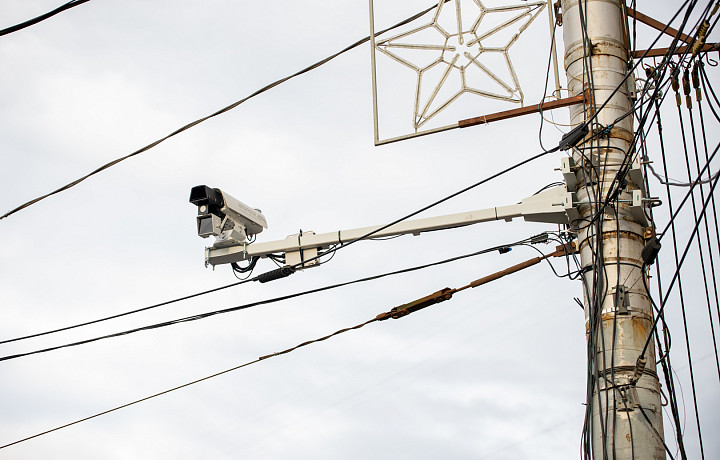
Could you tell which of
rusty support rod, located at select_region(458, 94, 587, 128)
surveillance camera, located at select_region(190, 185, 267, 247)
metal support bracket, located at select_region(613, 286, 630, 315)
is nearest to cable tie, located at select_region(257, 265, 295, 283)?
surveillance camera, located at select_region(190, 185, 267, 247)

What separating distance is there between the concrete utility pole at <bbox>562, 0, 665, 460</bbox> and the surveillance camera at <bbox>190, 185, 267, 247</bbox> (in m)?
3.67

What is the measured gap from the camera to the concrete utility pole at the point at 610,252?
6.27 meters

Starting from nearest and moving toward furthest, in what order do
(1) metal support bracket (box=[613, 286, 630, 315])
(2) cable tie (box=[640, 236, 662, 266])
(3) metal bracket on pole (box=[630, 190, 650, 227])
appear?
(1) metal support bracket (box=[613, 286, 630, 315]), (2) cable tie (box=[640, 236, 662, 266]), (3) metal bracket on pole (box=[630, 190, 650, 227])

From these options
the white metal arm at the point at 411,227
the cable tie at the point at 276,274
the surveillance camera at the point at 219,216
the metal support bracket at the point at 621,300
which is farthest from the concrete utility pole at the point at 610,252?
the surveillance camera at the point at 219,216

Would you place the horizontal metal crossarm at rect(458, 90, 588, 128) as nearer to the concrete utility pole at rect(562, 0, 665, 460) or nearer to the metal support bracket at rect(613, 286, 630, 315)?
the concrete utility pole at rect(562, 0, 665, 460)

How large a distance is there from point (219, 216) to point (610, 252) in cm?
417

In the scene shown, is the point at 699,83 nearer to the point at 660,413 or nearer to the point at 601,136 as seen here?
the point at 601,136

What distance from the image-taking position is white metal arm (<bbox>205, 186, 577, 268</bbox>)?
7746mm

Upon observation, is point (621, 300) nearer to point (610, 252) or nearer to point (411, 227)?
point (610, 252)

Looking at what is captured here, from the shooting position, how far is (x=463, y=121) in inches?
319

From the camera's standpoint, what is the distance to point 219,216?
930 cm

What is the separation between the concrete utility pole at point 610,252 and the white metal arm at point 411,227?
37 cm

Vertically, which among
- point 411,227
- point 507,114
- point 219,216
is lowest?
point 411,227

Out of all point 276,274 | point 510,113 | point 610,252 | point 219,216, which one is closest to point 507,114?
point 510,113
